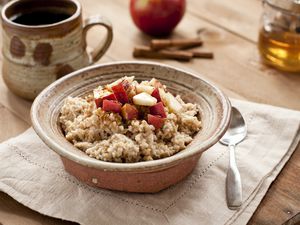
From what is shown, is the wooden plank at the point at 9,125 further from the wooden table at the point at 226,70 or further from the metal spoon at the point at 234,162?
the metal spoon at the point at 234,162

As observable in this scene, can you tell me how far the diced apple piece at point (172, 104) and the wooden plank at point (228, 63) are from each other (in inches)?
18.9

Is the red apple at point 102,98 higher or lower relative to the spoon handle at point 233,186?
higher

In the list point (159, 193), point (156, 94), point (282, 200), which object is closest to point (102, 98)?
point (156, 94)

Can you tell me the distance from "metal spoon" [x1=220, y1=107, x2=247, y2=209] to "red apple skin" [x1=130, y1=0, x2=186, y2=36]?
65cm

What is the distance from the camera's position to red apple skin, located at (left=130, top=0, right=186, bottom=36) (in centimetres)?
209

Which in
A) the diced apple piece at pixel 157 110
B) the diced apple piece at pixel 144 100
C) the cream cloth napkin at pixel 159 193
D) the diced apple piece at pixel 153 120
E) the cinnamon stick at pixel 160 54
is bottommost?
the cinnamon stick at pixel 160 54

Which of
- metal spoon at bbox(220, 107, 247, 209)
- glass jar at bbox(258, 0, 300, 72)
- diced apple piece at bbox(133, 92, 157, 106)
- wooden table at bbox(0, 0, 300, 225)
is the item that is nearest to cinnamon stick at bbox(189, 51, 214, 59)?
wooden table at bbox(0, 0, 300, 225)

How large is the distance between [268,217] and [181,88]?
0.45 metres

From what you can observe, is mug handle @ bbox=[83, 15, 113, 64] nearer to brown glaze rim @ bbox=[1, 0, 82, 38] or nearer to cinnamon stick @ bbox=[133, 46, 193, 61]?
brown glaze rim @ bbox=[1, 0, 82, 38]

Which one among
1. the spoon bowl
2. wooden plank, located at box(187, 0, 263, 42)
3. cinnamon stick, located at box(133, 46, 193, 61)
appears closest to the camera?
the spoon bowl

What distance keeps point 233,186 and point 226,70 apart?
71 centimetres

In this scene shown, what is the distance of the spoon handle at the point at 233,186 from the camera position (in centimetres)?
131

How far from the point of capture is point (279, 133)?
157 centimetres

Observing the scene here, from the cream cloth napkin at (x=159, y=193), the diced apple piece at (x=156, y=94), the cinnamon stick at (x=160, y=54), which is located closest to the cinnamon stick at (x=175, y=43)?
the cinnamon stick at (x=160, y=54)
